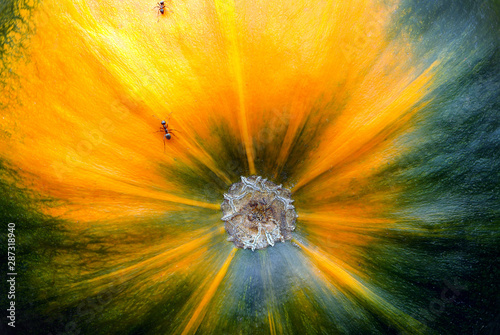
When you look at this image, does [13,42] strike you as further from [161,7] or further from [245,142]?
[245,142]

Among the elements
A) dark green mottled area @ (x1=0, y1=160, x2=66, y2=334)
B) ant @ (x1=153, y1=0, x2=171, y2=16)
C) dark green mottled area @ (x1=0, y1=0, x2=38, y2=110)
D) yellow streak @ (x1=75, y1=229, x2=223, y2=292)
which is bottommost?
yellow streak @ (x1=75, y1=229, x2=223, y2=292)

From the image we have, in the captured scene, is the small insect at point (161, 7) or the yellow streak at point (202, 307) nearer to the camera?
the small insect at point (161, 7)

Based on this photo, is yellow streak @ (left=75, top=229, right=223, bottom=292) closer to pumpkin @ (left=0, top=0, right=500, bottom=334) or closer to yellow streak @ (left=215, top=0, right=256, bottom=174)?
pumpkin @ (left=0, top=0, right=500, bottom=334)

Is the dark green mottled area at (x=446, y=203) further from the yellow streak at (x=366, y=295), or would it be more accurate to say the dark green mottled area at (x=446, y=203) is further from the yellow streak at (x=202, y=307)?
the yellow streak at (x=202, y=307)

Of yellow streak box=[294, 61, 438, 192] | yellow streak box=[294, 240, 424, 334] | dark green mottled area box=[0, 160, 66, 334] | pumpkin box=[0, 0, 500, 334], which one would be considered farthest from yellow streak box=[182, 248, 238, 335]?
yellow streak box=[294, 61, 438, 192]

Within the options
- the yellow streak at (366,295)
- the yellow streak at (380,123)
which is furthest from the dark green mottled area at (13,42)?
the yellow streak at (366,295)

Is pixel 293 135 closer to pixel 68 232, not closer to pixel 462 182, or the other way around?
pixel 462 182
